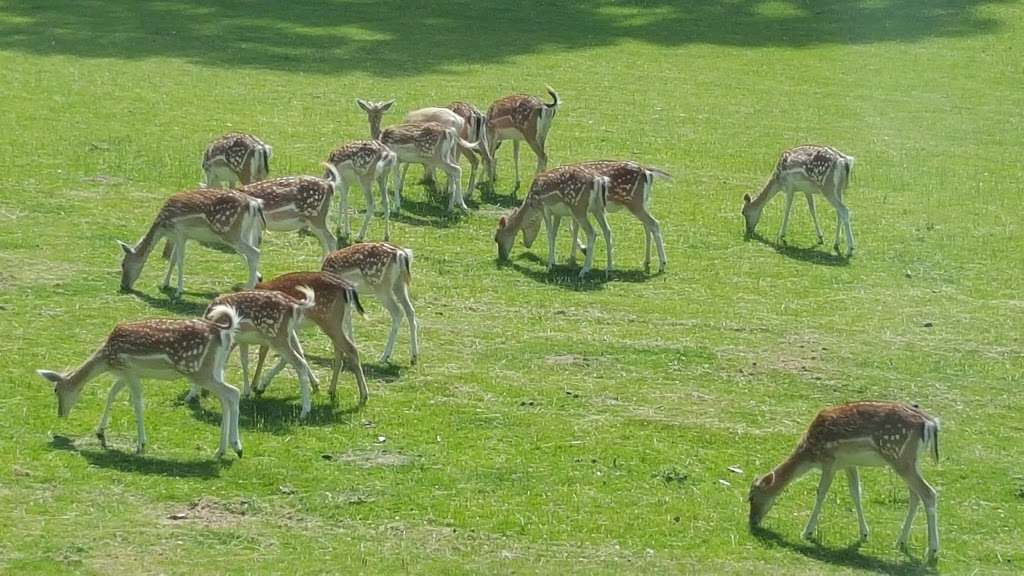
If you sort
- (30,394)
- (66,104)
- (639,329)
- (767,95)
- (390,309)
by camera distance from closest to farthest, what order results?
(30,394), (390,309), (639,329), (66,104), (767,95)

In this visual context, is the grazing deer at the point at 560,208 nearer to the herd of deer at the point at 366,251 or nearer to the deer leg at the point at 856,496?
the herd of deer at the point at 366,251

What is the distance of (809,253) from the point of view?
802 inches

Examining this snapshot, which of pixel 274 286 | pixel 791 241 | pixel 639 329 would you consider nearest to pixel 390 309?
pixel 274 286

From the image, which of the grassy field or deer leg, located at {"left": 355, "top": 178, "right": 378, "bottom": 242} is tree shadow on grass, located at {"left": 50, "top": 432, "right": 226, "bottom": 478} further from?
deer leg, located at {"left": 355, "top": 178, "right": 378, "bottom": 242}

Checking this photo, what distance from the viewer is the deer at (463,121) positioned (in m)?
22.5

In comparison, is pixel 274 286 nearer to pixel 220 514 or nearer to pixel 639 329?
pixel 220 514

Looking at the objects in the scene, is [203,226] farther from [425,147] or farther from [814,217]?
[814,217]

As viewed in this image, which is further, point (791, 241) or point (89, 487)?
point (791, 241)

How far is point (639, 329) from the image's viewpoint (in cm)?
1675

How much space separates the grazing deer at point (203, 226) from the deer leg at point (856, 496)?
7.17 m

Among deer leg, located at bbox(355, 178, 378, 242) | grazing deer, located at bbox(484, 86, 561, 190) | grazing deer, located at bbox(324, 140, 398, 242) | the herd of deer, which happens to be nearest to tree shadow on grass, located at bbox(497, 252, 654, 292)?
the herd of deer

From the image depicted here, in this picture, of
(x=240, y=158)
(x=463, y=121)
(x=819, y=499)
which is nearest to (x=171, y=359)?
(x=819, y=499)

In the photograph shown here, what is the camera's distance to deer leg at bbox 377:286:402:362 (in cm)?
1516

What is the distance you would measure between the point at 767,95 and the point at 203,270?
1528 centimetres
